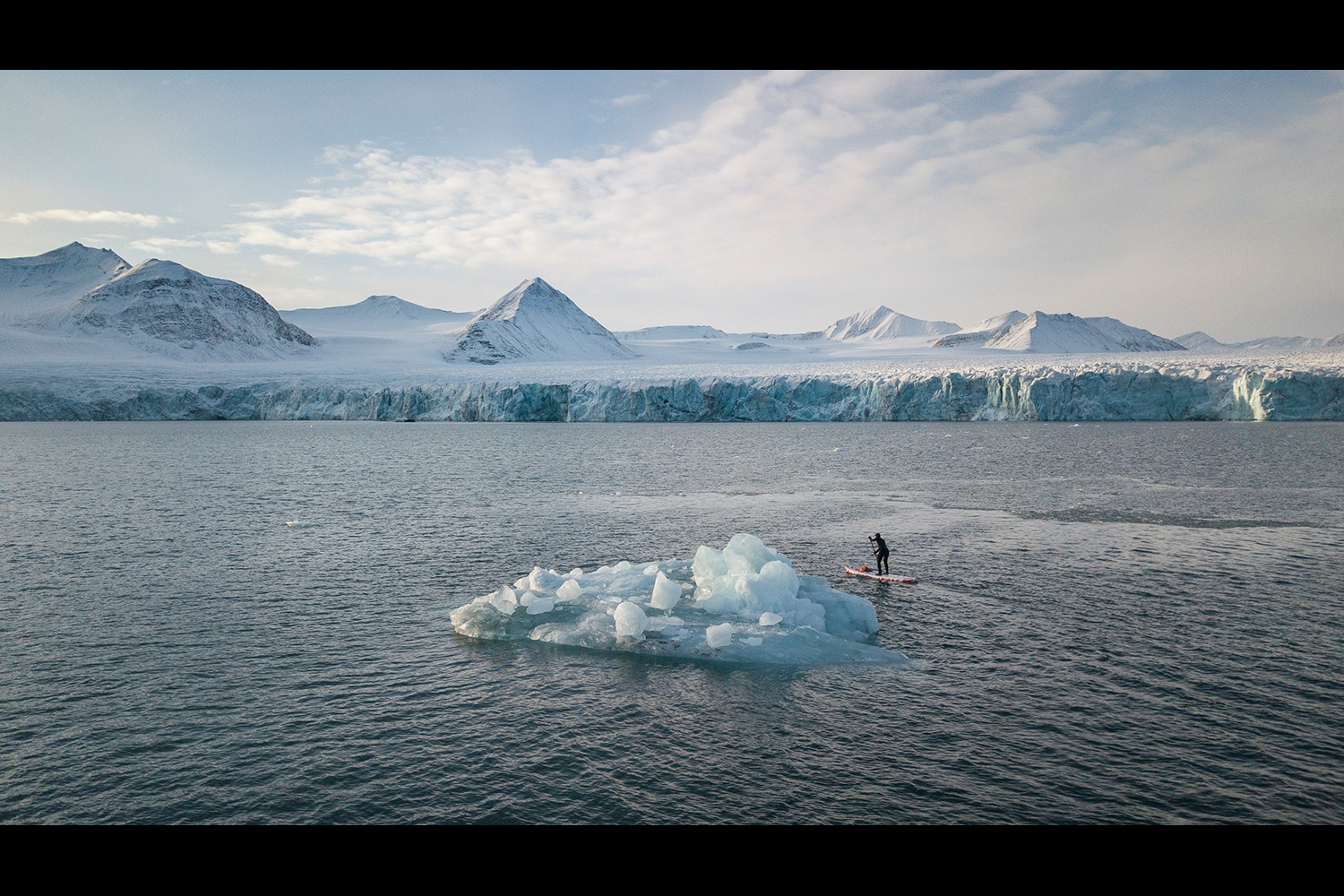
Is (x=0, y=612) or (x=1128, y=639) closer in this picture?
(x=1128, y=639)

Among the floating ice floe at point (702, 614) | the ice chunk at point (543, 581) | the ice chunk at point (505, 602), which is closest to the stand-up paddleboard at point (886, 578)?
the floating ice floe at point (702, 614)

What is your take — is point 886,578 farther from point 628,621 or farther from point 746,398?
point 746,398

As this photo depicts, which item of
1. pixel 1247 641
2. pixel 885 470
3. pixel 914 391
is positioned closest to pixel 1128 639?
pixel 1247 641

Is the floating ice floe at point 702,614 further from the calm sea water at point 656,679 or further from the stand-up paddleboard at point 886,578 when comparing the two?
the stand-up paddleboard at point 886,578

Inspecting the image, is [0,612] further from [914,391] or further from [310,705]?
[914,391]
